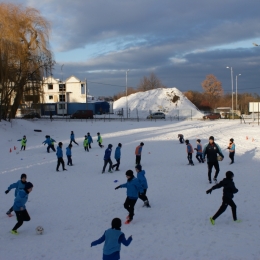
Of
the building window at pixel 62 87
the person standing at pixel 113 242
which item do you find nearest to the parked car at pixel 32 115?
the building window at pixel 62 87

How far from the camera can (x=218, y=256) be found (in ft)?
25.3

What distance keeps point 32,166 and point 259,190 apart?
13.3 meters

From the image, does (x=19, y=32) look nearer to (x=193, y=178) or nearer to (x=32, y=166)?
(x=32, y=166)

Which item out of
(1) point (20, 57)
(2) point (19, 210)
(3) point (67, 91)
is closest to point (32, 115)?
(1) point (20, 57)

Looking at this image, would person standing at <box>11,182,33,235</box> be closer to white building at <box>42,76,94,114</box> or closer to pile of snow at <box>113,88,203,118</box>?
pile of snow at <box>113,88,203,118</box>

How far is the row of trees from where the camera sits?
133ft

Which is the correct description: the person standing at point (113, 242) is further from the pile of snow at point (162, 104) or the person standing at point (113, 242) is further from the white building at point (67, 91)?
the white building at point (67, 91)

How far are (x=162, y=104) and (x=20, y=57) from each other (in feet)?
147

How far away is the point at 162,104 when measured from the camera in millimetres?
81875

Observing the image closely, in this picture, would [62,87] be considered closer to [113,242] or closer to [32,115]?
[32,115]

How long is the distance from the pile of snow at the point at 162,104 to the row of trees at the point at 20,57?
32612 millimetres

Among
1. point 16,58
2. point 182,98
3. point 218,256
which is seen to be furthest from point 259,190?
point 182,98

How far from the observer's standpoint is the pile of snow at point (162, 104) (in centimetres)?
7675

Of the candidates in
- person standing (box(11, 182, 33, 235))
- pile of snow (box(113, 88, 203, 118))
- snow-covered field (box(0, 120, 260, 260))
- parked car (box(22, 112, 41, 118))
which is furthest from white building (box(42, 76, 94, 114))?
person standing (box(11, 182, 33, 235))
